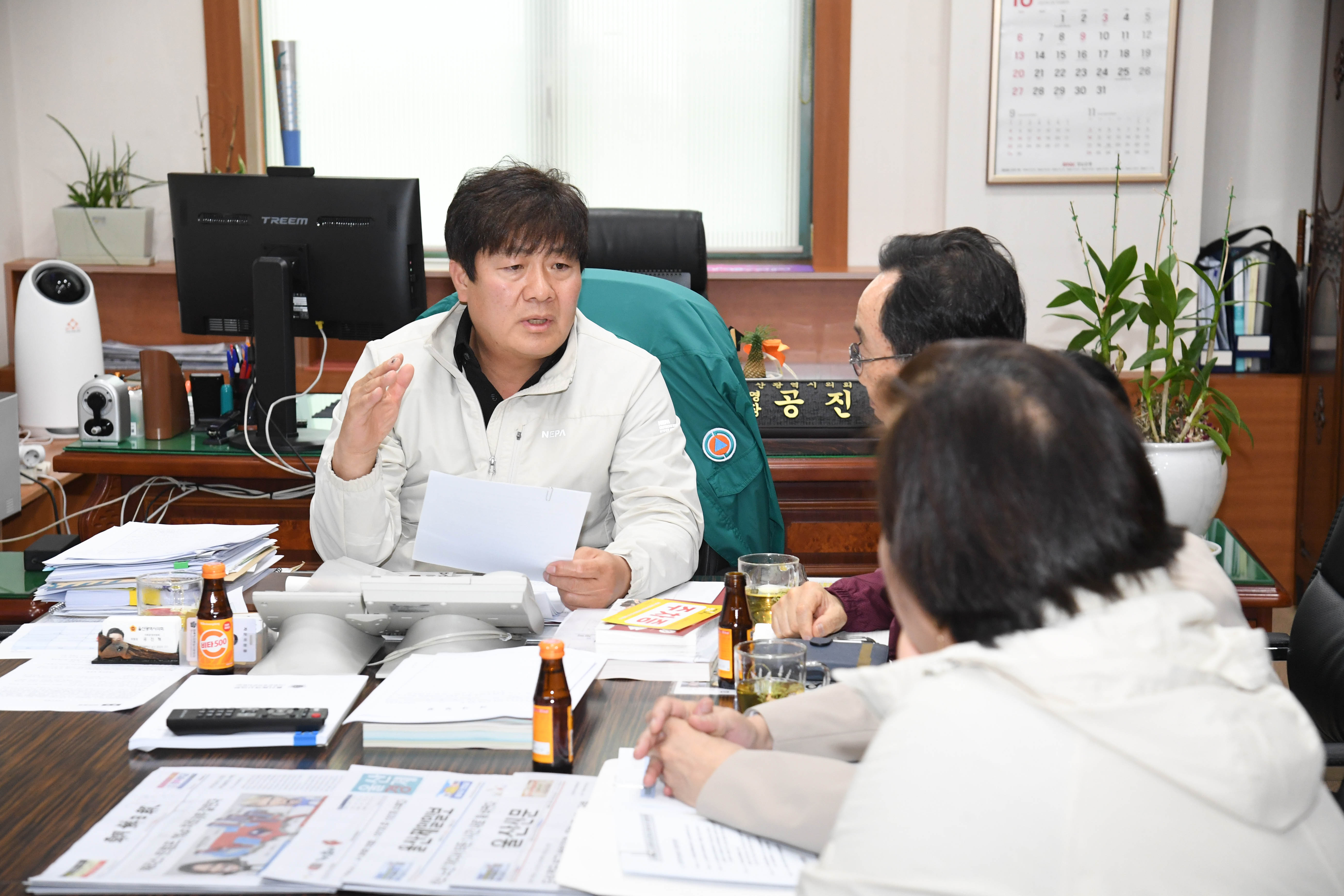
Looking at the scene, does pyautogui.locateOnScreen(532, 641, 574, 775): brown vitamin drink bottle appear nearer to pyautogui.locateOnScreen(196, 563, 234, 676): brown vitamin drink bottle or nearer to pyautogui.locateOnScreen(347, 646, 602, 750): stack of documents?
pyautogui.locateOnScreen(347, 646, 602, 750): stack of documents

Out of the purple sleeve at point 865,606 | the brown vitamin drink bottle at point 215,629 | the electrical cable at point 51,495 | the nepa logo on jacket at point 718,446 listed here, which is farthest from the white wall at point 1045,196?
the brown vitamin drink bottle at point 215,629

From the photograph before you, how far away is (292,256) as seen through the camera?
8.44 feet

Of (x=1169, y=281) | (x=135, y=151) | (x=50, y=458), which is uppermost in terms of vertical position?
(x=135, y=151)

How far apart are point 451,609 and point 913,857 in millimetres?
904

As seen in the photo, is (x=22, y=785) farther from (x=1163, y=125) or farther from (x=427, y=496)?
(x=1163, y=125)

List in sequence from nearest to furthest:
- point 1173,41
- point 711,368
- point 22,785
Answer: point 22,785 → point 711,368 → point 1173,41

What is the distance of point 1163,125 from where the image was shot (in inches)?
145

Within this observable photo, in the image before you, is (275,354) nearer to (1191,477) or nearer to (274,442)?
(274,442)

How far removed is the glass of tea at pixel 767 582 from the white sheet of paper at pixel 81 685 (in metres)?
0.76

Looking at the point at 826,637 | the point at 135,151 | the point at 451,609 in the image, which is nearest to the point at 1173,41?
the point at 826,637

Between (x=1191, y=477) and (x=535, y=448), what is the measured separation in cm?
129

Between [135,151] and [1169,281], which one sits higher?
[135,151]

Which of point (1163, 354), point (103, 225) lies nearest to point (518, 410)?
point (1163, 354)

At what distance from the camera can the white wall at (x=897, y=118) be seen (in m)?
3.92
